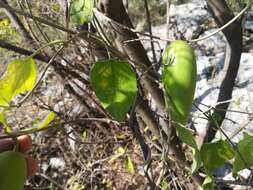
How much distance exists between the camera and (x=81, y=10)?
1.99 ft

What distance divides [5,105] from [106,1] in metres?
0.29

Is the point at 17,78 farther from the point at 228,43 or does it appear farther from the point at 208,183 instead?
the point at 228,43

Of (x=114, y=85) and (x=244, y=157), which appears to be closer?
(x=114, y=85)

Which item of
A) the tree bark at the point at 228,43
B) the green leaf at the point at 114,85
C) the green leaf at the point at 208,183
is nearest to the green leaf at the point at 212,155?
the green leaf at the point at 208,183

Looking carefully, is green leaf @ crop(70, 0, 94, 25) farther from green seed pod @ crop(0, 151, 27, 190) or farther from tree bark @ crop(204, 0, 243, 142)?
tree bark @ crop(204, 0, 243, 142)

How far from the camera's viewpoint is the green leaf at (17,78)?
553mm

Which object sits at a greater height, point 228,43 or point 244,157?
point 228,43

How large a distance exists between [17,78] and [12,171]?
13 cm

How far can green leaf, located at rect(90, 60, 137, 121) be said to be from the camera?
53cm

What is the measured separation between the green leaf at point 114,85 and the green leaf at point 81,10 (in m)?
0.08

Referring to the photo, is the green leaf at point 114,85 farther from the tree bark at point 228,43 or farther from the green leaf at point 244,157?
the tree bark at point 228,43

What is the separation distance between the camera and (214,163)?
0.69m

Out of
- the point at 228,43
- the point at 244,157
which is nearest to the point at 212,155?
the point at 244,157

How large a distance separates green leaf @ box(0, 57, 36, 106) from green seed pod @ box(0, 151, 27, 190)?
103 mm
